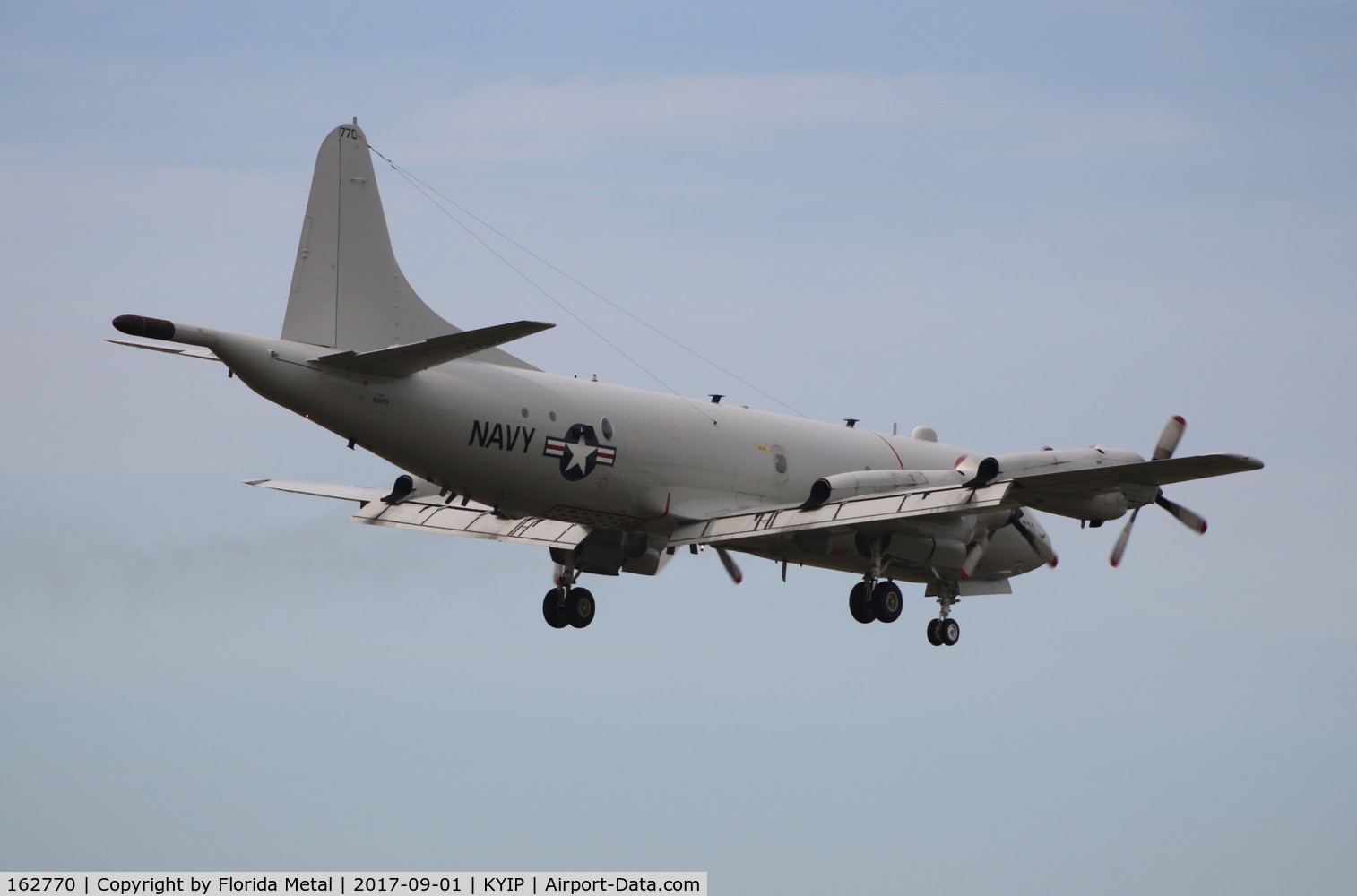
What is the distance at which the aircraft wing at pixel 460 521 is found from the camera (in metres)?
37.8

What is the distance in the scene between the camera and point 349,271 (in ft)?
106

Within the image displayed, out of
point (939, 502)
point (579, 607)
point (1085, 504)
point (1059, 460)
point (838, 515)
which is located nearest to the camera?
point (939, 502)

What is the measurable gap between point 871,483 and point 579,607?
6622 mm

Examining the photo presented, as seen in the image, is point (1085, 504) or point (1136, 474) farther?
point (1085, 504)

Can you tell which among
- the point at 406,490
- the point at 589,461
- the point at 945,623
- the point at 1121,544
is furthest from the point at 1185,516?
the point at 406,490

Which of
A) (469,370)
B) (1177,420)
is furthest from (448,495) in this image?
(1177,420)

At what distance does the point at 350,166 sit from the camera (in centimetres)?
3275

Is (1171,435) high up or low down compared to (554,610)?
up

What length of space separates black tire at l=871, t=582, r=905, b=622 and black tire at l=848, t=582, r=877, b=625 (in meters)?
0.10

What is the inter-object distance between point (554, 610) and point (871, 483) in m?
7.11

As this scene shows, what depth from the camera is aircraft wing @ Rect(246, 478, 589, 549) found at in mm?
37781

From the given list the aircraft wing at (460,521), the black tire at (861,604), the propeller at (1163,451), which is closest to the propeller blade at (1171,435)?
the propeller at (1163,451)

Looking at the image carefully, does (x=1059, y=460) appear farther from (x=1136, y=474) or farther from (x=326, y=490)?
(x=326, y=490)

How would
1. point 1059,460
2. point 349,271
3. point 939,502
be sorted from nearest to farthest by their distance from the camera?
point 349,271, point 939,502, point 1059,460
